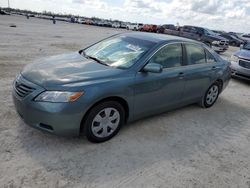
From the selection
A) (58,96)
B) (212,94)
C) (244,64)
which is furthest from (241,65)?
(58,96)

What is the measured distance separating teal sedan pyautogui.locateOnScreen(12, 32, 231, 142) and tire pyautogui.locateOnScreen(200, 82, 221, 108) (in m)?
0.32

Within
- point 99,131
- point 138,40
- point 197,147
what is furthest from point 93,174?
point 138,40

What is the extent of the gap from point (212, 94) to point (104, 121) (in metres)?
3.18

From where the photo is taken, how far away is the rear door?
4777 mm

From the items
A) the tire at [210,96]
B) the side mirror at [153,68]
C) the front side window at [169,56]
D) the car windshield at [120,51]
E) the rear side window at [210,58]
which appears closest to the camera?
the side mirror at [153,68]

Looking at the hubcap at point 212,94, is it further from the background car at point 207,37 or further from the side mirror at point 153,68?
the background car at point 207,37

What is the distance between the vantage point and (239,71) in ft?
27.5

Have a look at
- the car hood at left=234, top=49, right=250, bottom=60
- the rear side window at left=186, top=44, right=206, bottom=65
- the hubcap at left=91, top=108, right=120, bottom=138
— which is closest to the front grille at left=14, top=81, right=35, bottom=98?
the hubcap at left=91, top=108, right=120, bottom=138

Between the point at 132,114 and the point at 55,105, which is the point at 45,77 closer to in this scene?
the point at 55,105

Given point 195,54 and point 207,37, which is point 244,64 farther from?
point 207,37

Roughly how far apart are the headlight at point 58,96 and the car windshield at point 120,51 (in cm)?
100

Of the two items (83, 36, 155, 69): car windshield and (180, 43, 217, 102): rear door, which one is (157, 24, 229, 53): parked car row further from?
(83, 36, 155, 69): car windshield

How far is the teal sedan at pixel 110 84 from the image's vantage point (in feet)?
10.5

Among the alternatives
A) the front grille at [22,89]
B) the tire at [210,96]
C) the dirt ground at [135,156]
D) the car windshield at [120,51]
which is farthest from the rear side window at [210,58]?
the front grille at [22,89]
